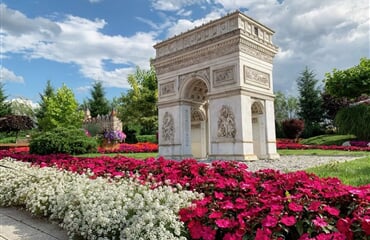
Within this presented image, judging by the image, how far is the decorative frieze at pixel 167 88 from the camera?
16.2 metres

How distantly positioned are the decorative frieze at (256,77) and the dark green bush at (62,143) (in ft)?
36.0

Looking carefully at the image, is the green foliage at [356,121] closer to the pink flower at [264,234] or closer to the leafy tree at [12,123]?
the pink flower at [264,234]

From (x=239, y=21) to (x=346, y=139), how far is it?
16.5 meters

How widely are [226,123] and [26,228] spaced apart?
10.2 meters

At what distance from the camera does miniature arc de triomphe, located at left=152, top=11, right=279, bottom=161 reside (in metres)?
13.2

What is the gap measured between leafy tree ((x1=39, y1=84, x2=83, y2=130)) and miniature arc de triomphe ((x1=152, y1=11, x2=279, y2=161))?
23000 millimetres

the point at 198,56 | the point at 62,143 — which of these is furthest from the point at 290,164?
the point at 62,143

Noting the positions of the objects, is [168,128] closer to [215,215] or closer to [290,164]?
[290,164]

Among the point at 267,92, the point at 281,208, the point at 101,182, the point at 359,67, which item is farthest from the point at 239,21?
the point at 359,67

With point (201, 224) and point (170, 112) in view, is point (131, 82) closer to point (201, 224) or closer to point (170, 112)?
point (170, 112)

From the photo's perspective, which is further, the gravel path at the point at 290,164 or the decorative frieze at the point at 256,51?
the decorative frieze at the point at 256,51

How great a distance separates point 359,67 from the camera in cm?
2456

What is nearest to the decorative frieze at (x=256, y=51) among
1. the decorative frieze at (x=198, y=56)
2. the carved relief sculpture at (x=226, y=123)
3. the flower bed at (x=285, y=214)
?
the decorative frieze at (x=198, y=56)

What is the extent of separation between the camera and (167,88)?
16453 mm
